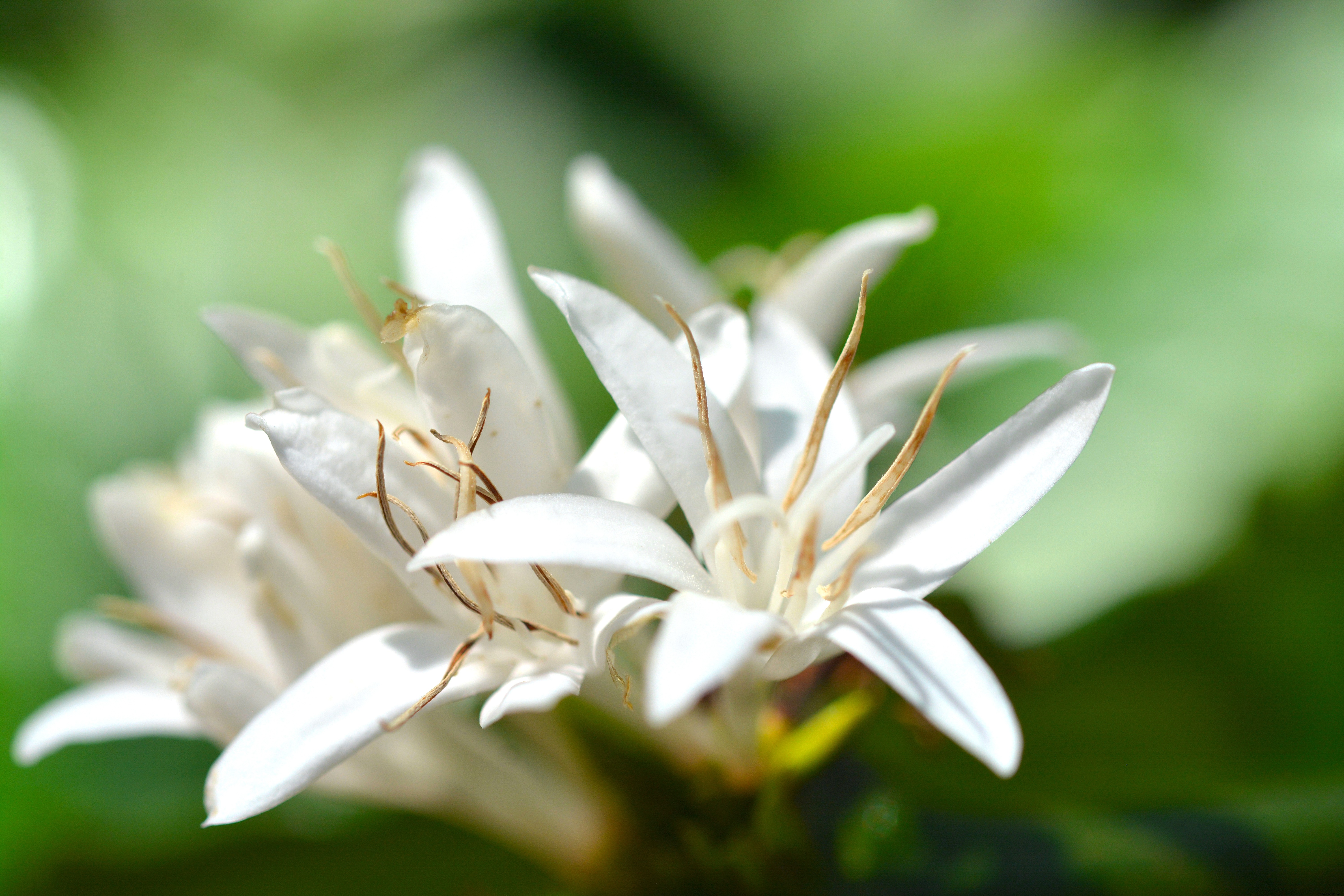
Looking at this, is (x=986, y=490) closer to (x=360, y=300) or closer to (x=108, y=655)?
(x=360, y=300)

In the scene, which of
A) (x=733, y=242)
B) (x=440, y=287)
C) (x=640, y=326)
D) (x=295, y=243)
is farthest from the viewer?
(x=295, y=243)

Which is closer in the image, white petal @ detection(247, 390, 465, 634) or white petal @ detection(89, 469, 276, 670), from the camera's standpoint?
white petal @ detection(247, 390, 465, 634)

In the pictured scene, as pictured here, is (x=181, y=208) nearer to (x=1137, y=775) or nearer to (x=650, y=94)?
(x=650, y=94)

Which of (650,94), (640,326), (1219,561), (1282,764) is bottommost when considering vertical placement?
(1282,764)

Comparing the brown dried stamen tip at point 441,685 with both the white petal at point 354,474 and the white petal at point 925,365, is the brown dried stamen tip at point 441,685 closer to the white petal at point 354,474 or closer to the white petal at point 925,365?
the white petal at point 354,474

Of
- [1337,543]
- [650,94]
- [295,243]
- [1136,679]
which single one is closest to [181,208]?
[295,243]

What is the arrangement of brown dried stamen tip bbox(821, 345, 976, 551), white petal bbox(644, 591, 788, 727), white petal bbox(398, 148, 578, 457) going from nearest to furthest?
white petal bbox(644, 591, 788, 727), brown dried stamen tip bbox(821, 345, 976, 551), white petal bbox(398, 148, 578, 457)

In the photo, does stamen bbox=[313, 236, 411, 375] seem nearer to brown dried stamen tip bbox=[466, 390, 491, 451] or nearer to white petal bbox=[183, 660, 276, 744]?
brown dried stamen tip bbox=[466, 390, 491, 451]

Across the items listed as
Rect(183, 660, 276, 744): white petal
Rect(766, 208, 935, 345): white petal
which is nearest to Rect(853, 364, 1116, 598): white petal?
Rect(766, 208, 935, 345): white petal
